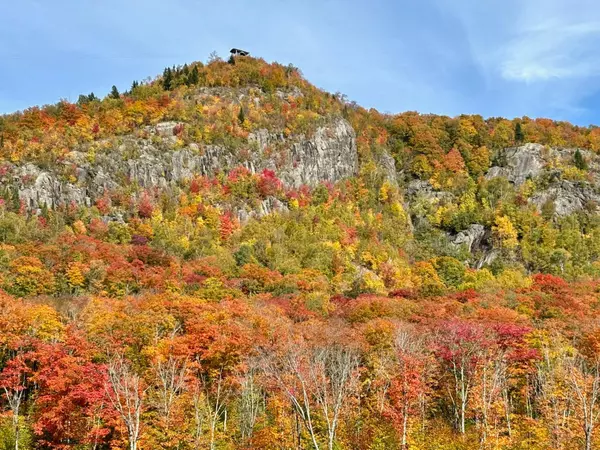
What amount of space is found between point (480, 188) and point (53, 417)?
114m

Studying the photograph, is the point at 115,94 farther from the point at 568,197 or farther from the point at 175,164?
the point at 568,197

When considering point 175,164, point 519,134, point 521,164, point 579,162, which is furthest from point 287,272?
point 519,134

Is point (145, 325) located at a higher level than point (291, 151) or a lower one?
lower

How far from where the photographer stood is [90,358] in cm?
3688

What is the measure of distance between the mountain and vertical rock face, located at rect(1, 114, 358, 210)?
417 mm

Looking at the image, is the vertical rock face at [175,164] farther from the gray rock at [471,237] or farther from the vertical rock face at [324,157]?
the gray rock at [471,237]

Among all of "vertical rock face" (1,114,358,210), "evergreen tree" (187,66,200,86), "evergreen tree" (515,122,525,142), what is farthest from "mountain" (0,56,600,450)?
"evergreen tree" (515,122,525,142)

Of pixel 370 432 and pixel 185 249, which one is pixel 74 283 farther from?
pixel 370 432

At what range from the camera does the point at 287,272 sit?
82688 mm

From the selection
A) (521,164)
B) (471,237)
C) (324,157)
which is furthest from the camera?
(521,164)

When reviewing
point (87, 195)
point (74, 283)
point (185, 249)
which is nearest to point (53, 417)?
point (74, 283)

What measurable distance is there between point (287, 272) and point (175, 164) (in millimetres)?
34753

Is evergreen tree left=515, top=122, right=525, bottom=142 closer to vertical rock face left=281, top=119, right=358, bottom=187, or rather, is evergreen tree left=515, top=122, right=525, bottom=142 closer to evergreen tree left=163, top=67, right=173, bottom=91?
vertical rock face left=281, top=119, right=358, bottom=187

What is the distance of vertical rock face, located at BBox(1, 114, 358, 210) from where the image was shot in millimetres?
89000
